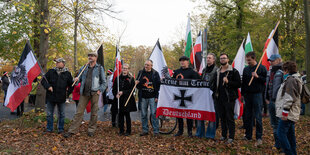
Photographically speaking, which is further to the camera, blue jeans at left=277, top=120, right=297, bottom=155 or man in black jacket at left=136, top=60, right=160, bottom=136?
man in black jacket at left=136, top=60, right=160, bottom=136

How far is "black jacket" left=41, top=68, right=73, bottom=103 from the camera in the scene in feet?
22.1

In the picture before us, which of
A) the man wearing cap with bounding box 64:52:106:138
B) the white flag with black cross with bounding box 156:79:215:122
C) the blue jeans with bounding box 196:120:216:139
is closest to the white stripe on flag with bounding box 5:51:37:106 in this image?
the man wearing cap with bounding box 64:52:106:138

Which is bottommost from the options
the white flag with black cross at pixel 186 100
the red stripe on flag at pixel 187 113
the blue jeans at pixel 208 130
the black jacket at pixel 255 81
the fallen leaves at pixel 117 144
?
the fallen leaves at pixel 117 144

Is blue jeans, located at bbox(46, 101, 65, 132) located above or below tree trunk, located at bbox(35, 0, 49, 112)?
below

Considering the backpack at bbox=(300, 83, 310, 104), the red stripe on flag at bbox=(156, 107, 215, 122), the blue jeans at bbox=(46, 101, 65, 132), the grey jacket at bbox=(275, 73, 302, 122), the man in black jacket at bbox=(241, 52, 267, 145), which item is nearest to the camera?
the grey jacket at bbox=(275, 73, 302, 122)

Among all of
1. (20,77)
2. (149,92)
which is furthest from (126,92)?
(20,77)

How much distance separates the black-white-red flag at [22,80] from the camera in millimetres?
6859

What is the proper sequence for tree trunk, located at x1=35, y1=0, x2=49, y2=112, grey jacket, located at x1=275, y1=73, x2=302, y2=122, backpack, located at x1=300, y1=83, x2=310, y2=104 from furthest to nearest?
tree trunk, located at x1=35, y1=0, x2=49, y2=112, backpack, located at x1=300, y1=83, x2=310, y2=104, grey jacket, located at x1=275, y1=73, x2=302, y2=122

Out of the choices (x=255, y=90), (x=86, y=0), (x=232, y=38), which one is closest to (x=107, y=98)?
(x=86, y=0)

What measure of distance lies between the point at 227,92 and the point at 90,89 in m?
3.81

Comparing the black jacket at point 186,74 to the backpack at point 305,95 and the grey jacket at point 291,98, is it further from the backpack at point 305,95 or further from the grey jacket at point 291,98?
the backpack at point 305,95

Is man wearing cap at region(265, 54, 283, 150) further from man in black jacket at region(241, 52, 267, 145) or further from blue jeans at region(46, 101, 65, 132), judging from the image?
blue jeans at region(46, 101, 65, 132)

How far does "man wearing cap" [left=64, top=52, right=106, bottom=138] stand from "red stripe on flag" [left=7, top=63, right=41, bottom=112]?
1368 millimetres

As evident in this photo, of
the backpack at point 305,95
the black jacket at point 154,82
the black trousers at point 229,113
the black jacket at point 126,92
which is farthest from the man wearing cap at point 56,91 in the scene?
the backpack at point 305,95
